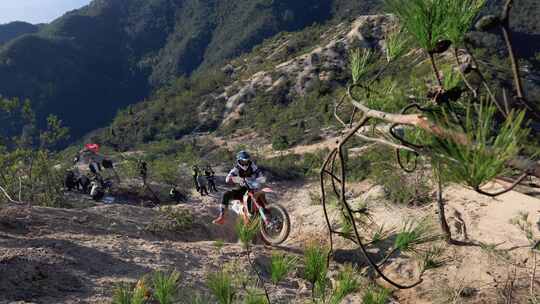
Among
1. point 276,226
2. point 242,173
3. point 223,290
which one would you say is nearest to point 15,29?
point 242,173

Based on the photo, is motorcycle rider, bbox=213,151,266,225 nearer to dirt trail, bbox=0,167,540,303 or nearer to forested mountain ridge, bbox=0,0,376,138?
dirt trail, bbox=0,167,540,303

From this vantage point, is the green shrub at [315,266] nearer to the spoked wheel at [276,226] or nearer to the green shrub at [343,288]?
the green shrub at [343,288]

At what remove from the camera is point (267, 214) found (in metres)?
6.16

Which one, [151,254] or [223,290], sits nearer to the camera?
[223,290]

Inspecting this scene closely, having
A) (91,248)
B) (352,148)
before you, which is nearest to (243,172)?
(91,248)

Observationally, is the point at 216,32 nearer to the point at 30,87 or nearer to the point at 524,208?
the point at 30,87

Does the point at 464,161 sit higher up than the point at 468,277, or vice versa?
the point at 464,161

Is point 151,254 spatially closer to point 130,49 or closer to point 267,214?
point 267,214

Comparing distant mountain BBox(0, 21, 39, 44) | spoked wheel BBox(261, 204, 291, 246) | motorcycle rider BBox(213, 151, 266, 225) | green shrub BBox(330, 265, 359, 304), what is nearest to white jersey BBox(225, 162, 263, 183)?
motorcycle rider BBox(213, 151, 266, 225)

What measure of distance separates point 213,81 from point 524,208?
140ft

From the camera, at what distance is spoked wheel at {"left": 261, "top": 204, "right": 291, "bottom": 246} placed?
19.6ft

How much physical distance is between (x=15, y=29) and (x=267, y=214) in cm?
17251

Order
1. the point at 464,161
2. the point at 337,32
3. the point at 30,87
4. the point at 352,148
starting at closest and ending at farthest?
the point at 464,161 < the point at 352,148 < the point at 337,32 < the point at 30,87

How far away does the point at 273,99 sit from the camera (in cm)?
3650
